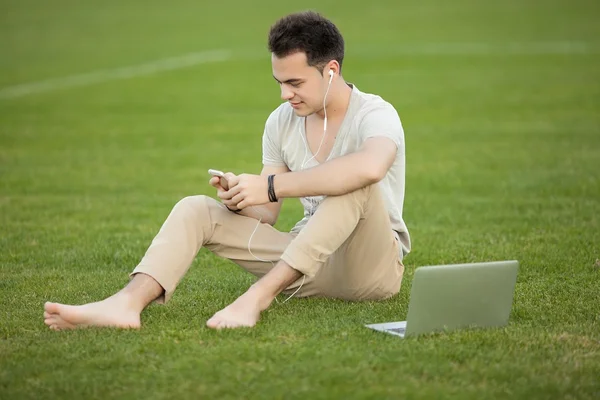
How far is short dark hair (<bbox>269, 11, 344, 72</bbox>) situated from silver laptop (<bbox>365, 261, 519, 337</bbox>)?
4.68 ft

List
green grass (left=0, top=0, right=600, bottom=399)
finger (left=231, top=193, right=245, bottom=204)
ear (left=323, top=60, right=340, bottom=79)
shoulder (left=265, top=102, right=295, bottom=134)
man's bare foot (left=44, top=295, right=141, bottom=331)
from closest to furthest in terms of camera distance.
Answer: green grass (left=0, top=0, right=600, bottom=399), man's bare foot (left=44, top=295, right=141, bottom=331), finger (left=231, top=193, right=245, bottom=204), ear (left=323, top=60, right=340, bottom=79), shoulder (left=265, top=102, right=295, bottom=134)

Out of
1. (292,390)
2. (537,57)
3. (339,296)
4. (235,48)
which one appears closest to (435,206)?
(339,296)

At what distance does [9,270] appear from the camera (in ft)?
25.0

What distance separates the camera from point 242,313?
5.71m

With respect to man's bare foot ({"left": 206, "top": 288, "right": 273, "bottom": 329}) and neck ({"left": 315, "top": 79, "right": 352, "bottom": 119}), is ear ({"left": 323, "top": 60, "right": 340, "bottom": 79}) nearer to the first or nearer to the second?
neck ({"left": 315, "top": 79, "right": 352, "bottom": 119})

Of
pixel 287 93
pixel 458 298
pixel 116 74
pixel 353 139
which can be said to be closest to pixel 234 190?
pixel 287 93

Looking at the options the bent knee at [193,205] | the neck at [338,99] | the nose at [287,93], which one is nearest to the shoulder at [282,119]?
the neck at [338,99]

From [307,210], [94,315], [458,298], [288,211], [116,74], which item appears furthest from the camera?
[116,74]

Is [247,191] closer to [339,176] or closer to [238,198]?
[238,198]

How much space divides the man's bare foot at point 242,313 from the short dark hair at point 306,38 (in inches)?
50.9

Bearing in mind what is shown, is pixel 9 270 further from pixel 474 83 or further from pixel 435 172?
pixel 474 83

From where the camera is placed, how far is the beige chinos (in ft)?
18.8

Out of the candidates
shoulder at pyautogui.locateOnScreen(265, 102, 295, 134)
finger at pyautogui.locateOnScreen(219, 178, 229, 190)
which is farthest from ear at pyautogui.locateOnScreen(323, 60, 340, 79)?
finger at pyautogui.locateOnScreen(219, 178, 229, 190)

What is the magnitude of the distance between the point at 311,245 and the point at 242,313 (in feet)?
1.61
